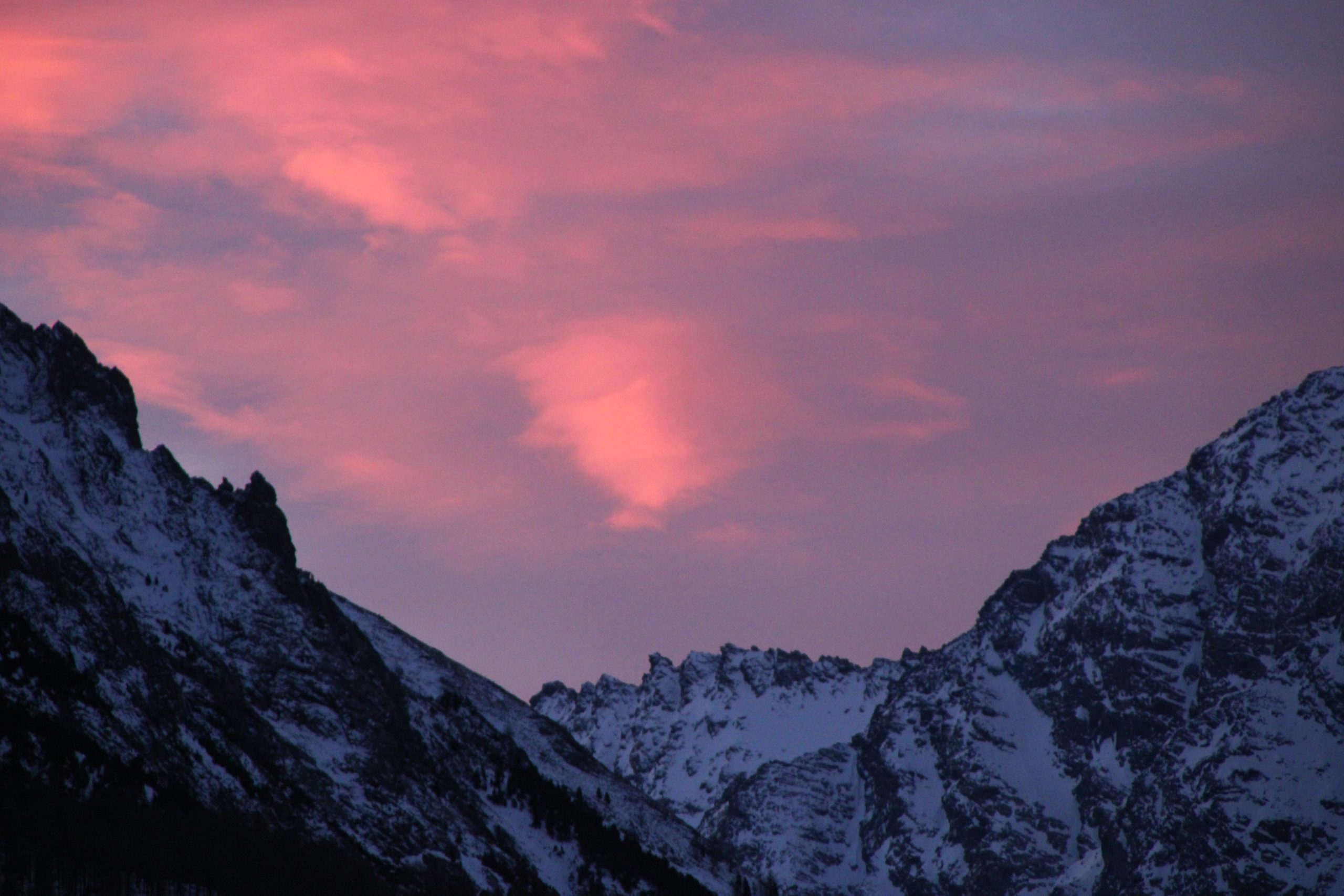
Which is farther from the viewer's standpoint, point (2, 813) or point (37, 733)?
point (37, 733)

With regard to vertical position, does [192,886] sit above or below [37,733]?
below

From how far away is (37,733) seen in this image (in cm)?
19862

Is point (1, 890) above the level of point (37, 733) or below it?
below

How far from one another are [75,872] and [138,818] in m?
14.6

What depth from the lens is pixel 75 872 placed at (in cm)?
18150

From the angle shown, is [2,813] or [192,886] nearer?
[2,813]

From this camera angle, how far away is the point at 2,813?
7151 inches

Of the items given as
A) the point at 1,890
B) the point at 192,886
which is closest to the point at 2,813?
the point at 1,890

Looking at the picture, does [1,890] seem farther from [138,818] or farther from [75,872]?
[138,818]

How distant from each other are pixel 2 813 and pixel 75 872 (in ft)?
28.7

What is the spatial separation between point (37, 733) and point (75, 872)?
22.0 metres

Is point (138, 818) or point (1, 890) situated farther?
point (138, 818)

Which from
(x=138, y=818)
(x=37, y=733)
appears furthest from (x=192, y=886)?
(x=37, y=733)

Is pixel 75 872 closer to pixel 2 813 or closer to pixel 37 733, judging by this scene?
pixel 2 813
